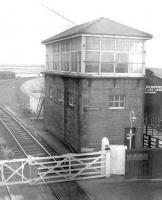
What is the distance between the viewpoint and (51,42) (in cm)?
2036

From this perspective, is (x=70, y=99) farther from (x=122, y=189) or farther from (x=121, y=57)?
(x=122, y=189)

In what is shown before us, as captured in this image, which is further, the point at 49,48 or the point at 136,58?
the point at 49,48

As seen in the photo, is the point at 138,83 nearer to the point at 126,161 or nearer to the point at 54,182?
the point at 126,161

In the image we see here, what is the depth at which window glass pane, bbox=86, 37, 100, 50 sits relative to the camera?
Answer: 1517 cm

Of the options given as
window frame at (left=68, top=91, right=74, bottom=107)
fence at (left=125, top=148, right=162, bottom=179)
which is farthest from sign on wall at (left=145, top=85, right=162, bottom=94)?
fence at (left=125, top=148, right=162, bottom=179)

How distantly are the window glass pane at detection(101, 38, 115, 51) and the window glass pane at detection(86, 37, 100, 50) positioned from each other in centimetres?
27

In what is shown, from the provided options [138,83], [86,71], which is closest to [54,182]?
[86,71]

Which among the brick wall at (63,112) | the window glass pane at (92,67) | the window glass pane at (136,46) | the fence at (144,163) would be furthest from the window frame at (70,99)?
the fence at (144,163)

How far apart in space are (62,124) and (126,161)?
683cm

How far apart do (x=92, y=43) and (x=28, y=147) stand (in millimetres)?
7224

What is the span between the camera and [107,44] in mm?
15500

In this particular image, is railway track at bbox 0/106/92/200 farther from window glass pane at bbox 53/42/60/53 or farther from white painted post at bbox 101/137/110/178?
window glass pane at bbox 53/42/60/53

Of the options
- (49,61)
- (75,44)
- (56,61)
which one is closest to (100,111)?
(75,44)

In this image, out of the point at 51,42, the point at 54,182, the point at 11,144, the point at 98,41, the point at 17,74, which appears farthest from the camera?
the point at 17,74
